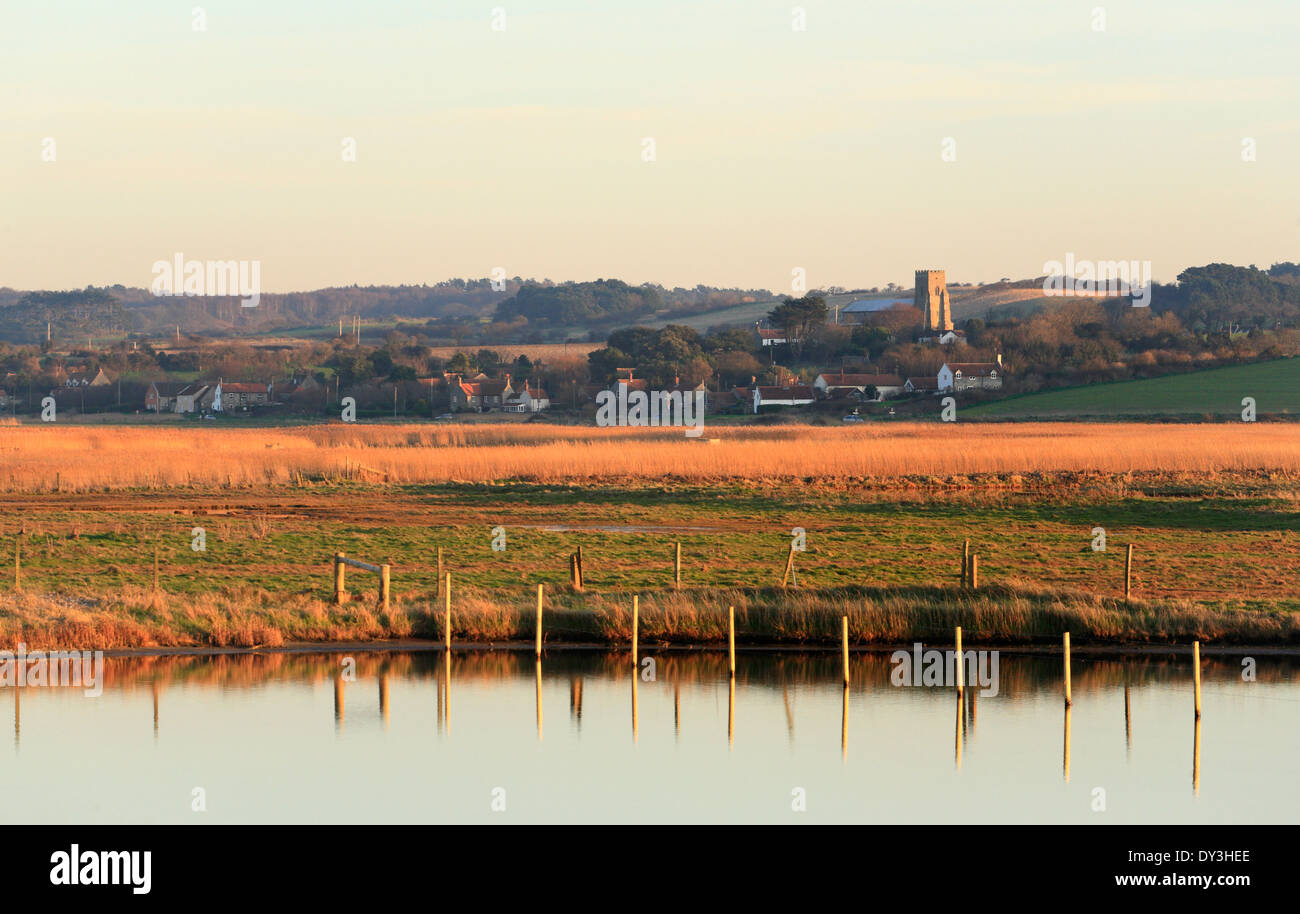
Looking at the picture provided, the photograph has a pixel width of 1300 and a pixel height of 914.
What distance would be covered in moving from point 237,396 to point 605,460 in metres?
76.5

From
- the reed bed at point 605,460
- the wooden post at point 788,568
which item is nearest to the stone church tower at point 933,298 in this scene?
the reed bed at point 605,460

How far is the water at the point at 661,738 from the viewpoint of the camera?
1703 cm

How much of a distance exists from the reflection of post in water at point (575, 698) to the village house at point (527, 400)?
304ft

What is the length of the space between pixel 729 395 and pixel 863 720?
100 metres

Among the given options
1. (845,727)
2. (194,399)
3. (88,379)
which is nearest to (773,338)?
(194,399)

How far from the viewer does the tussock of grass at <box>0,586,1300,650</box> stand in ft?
77.6

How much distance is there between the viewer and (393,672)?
2209 centimetres

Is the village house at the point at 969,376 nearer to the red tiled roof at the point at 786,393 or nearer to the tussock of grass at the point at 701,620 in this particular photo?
the red tiled roof at the point at 786,393

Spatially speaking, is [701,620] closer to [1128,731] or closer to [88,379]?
[1128,731]

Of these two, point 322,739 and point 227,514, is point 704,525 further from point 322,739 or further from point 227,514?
point 322,739
